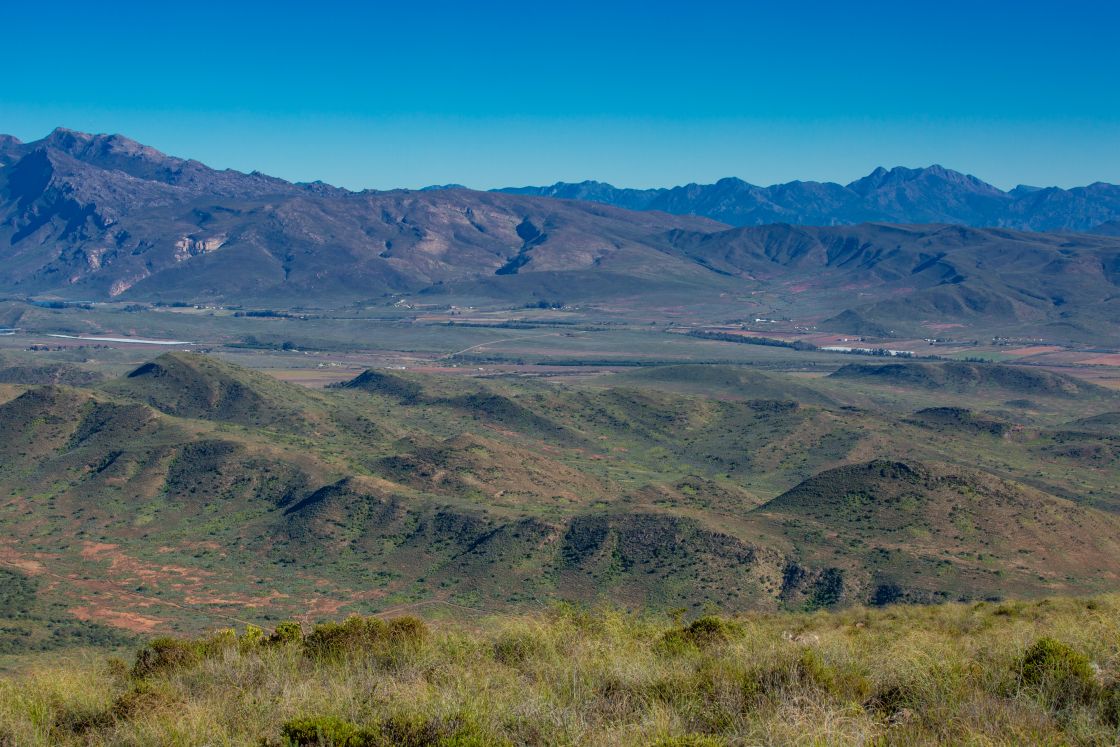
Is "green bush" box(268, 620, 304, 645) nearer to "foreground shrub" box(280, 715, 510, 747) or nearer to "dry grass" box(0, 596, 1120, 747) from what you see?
"dry grass" box(0, 596, 1120, 747)

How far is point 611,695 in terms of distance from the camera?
21594 mm

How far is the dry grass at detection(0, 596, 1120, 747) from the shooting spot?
1823 centimetres

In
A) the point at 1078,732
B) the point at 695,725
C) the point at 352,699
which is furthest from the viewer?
the point at 352,699

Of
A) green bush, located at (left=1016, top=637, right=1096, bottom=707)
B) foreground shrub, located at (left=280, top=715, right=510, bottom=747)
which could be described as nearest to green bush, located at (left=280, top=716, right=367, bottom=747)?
foreground shrub, located at (left=280, top=715, right=510, bottom=747)

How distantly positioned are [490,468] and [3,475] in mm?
49297

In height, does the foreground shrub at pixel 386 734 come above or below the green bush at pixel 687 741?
below

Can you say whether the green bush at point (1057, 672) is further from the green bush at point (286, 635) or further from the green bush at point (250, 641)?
the green bush at point (250, 641)

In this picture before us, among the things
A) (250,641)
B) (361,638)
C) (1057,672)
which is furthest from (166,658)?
(1057,672)

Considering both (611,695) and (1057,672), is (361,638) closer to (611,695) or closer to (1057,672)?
(611,695)

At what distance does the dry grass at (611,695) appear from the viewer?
18234 millimetres

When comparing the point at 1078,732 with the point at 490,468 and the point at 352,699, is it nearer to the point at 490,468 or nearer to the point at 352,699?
the point at 352,699

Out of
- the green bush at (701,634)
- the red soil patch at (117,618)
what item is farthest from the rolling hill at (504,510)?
the green bush at (701,634)

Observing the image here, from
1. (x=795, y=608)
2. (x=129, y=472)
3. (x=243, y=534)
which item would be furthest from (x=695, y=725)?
(x=129, y=472)

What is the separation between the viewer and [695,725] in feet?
64.0
